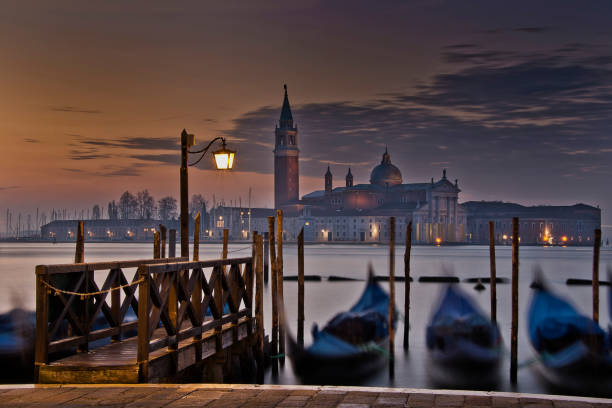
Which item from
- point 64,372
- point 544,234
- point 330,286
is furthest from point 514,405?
point 544,234

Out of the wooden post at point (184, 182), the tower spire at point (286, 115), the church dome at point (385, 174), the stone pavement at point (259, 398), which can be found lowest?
the stone pavement at point (259, 398)

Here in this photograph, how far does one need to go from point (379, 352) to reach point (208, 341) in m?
5.41

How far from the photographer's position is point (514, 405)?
5637mm

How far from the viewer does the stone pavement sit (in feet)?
18.6

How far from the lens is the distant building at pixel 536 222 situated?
13062 cm

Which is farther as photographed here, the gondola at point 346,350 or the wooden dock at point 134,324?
the gondola at point 346,350

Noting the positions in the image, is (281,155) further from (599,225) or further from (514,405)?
(514,405)

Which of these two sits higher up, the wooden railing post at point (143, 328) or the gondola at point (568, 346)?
the wooden railing post at point (143, 328)

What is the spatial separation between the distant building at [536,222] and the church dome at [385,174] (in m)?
15.5

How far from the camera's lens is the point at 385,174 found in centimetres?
12475

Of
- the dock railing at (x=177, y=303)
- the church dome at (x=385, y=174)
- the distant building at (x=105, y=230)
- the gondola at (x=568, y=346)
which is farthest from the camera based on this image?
the distant building at (x=105, y=230)

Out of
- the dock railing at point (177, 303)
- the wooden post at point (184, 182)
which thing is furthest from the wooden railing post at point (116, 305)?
the wooden post at point (184, 182)

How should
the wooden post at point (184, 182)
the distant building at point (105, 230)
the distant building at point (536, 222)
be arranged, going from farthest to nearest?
the distant building at point (105, 230), the distant building at point (536, 222), the wooden post at point (184, 182)

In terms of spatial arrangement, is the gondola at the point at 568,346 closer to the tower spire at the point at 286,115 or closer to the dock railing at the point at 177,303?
the dock railing at the point at 177,303
